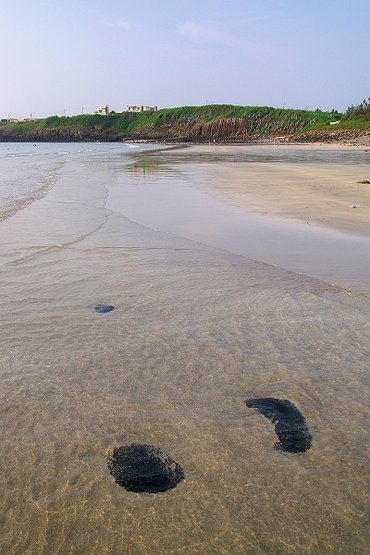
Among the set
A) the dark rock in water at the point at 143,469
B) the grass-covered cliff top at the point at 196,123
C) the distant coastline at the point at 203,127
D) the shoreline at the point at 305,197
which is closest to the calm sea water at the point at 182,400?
the dark rock in water at the point at 143,469

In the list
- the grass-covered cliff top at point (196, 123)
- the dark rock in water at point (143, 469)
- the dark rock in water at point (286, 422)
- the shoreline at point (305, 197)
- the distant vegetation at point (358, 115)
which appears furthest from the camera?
the grass-covered cliff top at point (196, 123)

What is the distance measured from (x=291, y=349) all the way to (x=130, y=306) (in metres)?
1.50

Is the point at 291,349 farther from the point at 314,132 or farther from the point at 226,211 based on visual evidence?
the point at 314,132

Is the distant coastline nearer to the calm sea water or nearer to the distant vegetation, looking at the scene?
the distant vegetation

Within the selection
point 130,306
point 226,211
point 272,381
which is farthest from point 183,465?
point 226,211

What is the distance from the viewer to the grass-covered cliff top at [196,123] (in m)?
81.1

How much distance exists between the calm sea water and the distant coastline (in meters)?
50.2

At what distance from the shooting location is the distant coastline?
66.5m

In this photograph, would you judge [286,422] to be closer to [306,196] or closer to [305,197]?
[305,197]

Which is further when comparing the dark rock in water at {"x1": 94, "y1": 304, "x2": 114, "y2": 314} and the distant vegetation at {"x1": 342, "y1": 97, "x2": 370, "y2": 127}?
the distant vegetation at {"x1": 342, "y1": 97, "x2": 370, "y2": 127}

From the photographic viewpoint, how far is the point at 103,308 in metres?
3.96

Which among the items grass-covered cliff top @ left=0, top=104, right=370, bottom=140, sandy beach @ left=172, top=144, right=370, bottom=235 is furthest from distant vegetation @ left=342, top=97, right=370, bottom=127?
sandy beach @ left=172, top=144, right=370, bottom=235

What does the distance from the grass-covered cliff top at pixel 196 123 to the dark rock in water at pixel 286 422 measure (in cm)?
6259

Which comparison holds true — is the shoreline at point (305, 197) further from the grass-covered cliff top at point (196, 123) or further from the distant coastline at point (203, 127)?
the grass-covered cliff top at point (196, 123)
